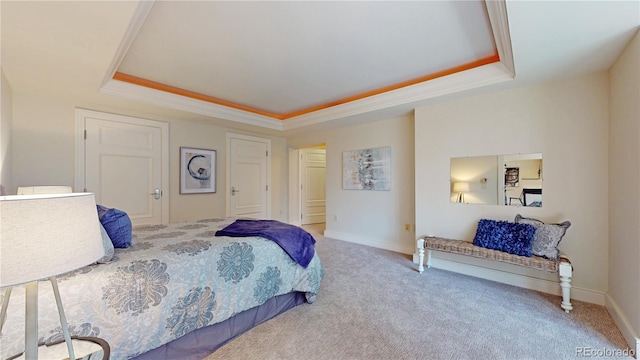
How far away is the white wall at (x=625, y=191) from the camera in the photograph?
1781mm

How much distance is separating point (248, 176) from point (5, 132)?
315 cm

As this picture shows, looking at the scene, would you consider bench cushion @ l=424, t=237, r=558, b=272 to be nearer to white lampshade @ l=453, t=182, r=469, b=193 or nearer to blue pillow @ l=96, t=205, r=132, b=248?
white lampshade @ l=453, t=182, r=469, b=193

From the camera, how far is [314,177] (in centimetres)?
664

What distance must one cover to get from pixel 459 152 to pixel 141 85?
4.09m

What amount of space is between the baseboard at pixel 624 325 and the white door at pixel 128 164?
5066mm

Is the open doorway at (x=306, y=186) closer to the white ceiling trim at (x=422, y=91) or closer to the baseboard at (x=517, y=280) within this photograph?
the white ceiling trim at (x=422, y=91)

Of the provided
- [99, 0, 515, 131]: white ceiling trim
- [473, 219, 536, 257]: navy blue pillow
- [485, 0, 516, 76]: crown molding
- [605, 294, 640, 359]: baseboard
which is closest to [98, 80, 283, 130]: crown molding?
[99, 0, 515, 131]: white ceiling trim

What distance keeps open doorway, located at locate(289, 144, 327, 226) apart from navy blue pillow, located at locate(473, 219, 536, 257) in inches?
144

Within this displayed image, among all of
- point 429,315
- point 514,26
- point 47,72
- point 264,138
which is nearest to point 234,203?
point 264,138

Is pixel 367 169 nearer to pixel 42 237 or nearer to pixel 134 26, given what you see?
pixel 134 26

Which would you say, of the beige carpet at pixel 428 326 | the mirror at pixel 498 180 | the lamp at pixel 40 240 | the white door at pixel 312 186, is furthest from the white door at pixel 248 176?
the lamp at pixel 40 240

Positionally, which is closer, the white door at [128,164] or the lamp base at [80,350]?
the lamp base at [80,350]

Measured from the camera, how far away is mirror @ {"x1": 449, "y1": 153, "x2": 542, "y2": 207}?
276 cm

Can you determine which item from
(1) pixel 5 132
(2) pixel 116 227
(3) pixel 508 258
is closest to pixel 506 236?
(3) pixel 508 258
